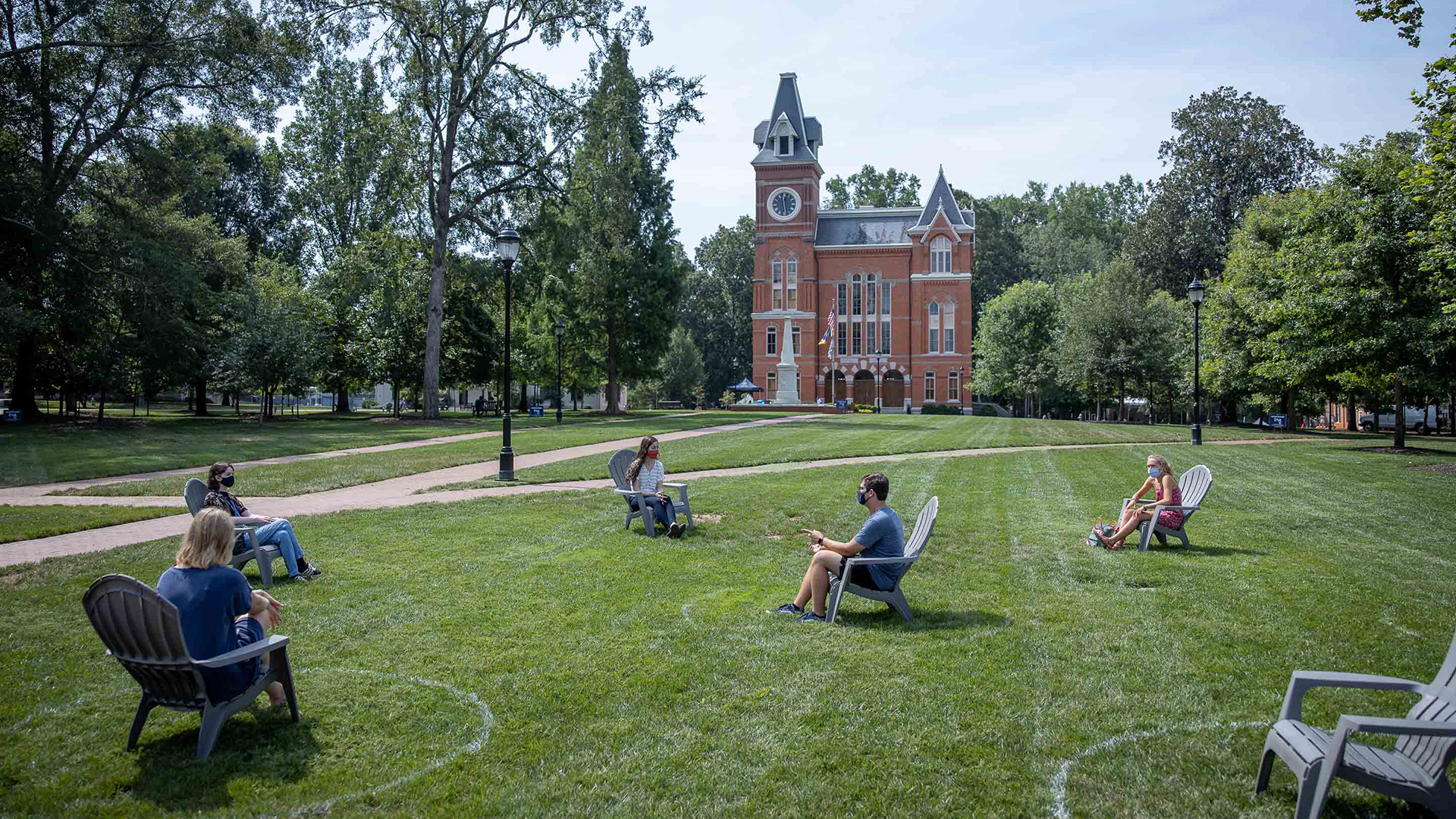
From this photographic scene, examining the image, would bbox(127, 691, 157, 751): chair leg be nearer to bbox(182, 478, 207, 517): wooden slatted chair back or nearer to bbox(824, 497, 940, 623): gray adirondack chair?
bbox(824, 497, 940, 623): gray adirondack chair

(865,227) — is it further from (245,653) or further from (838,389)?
(245,653)

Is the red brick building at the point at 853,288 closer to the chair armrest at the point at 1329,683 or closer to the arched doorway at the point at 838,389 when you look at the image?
the arched doorway at the point at 838,389

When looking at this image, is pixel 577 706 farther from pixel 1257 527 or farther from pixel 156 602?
pixel 1257 527

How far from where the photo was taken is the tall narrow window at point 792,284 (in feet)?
239

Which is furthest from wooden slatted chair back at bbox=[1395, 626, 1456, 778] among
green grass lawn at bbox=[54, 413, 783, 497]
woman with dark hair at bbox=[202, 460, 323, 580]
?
green grass lawn at bbox=[54, 413, 783, 497]

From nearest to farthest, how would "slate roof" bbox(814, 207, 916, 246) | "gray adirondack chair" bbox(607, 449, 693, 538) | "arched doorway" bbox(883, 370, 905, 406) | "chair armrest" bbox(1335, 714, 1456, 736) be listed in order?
"chair armrest" bbox(1335, 714, 1456, 736)
"gray adirondack chair" bbox(607, 449, 693, 538)
"arched doorway" bbox(883, 370, 905, 406)
"slate roof" bbox(814, 207, 916, 246)

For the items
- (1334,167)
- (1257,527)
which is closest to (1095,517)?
(1257,527)

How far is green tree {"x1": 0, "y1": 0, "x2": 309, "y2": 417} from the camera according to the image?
31.2 meters

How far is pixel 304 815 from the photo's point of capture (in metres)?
4.13

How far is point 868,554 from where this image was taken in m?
7.49

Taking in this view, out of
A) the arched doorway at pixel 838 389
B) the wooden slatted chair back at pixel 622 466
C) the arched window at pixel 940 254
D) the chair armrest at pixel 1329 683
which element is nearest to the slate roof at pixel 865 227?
the arched window at pixel 940 254

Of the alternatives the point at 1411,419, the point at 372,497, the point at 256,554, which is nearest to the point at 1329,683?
the point at 256,554

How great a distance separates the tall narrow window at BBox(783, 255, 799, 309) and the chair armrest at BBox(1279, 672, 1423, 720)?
68791mm

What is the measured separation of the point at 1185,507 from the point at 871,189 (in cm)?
9189
